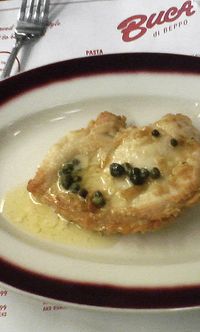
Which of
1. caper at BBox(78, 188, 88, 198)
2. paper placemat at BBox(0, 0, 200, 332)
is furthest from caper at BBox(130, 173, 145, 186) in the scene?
paper placemat at BBox(0, 0, 200, 332)

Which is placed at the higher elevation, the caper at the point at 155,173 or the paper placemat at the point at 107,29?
the paper placemat at the point at 107,29

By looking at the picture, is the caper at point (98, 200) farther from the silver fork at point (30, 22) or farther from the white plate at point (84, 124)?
the silver fork at point (30, 22)

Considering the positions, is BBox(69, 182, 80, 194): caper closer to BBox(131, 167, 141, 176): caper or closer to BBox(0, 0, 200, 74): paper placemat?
BBox(131, 167, 141, 176): caper

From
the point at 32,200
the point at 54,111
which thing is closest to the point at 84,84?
the point at 54,111

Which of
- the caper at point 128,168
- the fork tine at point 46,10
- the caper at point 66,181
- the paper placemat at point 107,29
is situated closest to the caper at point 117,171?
the caper at point 128,168

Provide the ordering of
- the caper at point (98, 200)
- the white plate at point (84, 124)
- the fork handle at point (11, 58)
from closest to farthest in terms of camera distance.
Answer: the white plate at point (84, 124), the caper at point (98, 200), the fork handle at point (11, 58)

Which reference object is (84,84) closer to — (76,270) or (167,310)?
(76,270)
